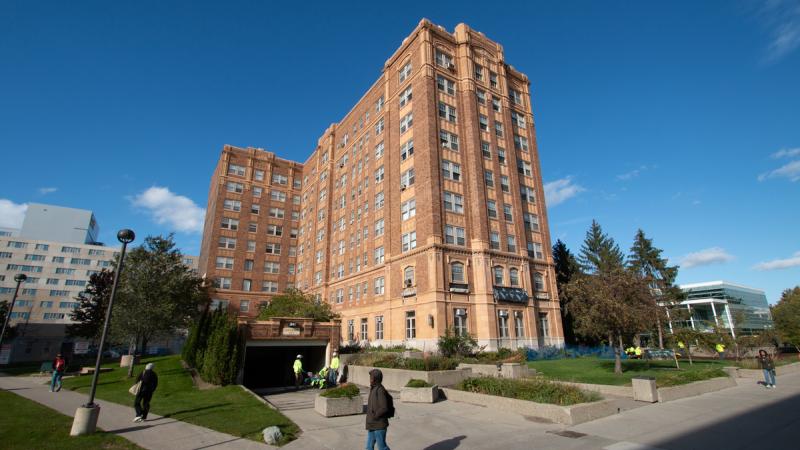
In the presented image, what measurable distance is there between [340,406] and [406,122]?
105 ft

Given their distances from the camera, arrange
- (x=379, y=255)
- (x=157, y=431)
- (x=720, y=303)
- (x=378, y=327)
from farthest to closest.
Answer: (x=720, y=303) → (x=379, y=255) → (x=378, y=327) → (x=157, y=431)

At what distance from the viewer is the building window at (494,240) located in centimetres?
3688

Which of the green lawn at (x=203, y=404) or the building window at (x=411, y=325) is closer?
the green lawn at (x=203, y=404)

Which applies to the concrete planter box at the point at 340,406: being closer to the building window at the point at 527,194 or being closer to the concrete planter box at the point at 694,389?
the concrete planter box at the point at 694,389

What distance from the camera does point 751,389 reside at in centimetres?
1769

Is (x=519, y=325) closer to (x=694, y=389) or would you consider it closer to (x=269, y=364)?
(x=694, y=389)

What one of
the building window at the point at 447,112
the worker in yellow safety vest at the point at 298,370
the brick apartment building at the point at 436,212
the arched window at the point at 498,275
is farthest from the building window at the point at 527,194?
the worker in yellow safety vest at the point at 298,370

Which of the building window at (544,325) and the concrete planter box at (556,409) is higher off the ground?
the building window at (544,325)

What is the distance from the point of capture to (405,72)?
4325 centimetres

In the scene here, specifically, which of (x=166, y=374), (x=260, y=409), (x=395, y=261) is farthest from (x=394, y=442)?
(x=395, y=261)

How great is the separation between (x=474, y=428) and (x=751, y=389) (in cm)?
1488

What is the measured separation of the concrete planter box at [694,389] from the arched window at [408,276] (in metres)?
22.1

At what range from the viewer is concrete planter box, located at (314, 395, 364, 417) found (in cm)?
1429

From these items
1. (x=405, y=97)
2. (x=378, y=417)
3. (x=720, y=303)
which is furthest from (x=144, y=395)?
(x=720, y=303)
